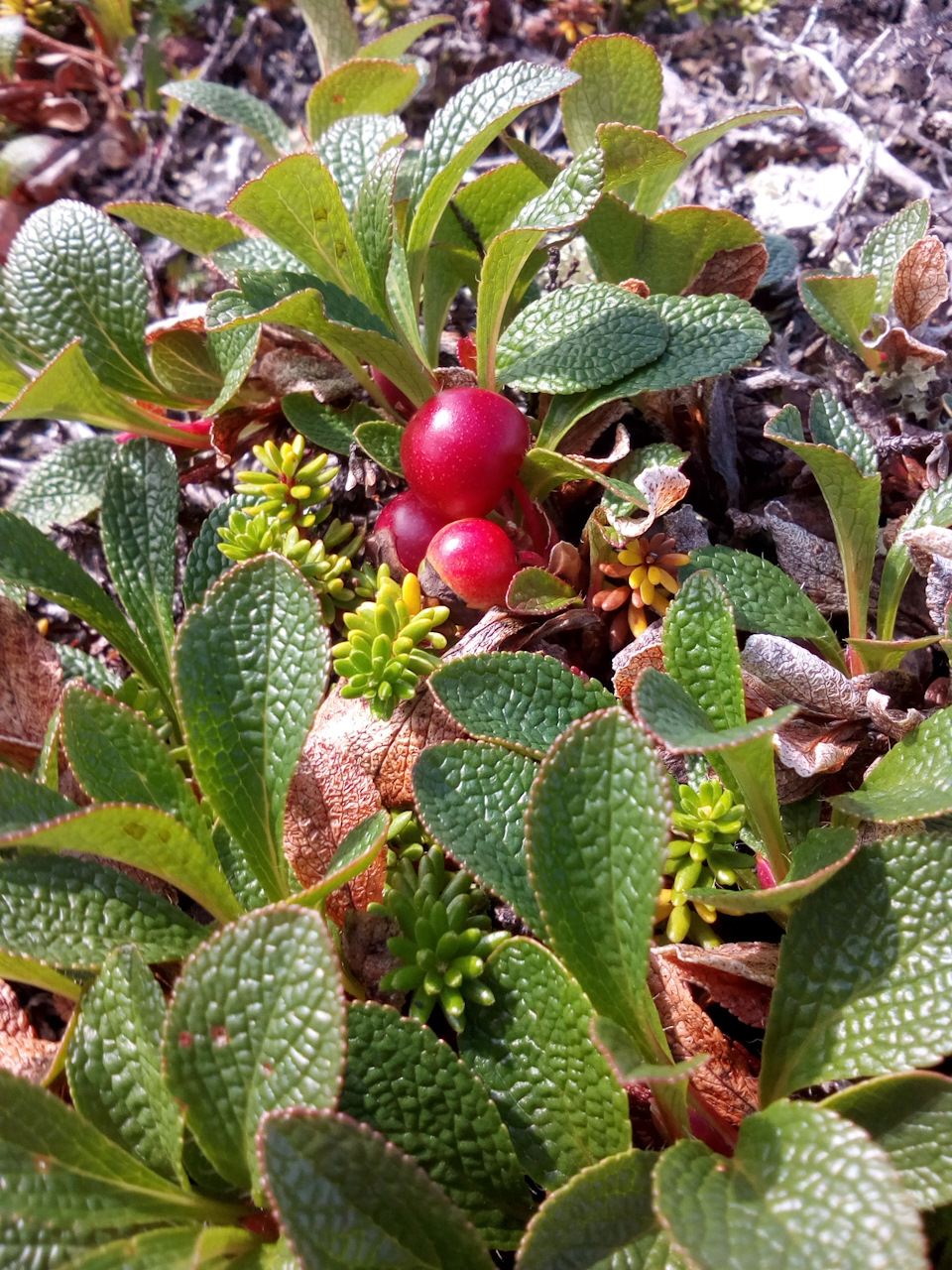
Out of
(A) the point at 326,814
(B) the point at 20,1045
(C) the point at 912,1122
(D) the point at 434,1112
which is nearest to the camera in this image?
(C) the point at 912,1122

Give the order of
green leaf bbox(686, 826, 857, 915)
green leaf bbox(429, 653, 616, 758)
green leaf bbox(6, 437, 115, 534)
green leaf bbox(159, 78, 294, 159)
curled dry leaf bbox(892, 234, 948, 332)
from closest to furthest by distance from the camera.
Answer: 1. green leaf bbox(686, 826, 857, 915)
2. green leaf bbox(429, 653, 616, 758)
3. curled dry leaf bbox(892, 234, 948, 332)
4. green leaf bbox(6, 437, 115, 534)
5. green leaf bbox(159, 78, 294, 159)

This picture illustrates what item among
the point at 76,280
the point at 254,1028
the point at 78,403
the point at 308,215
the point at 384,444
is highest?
the point at 308,215

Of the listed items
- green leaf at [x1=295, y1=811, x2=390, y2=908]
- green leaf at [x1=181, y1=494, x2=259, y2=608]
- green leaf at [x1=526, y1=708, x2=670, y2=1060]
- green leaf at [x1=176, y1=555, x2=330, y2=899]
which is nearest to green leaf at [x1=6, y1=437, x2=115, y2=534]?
green leaf at [x1=181, y1=494, x2=259, y2=608]

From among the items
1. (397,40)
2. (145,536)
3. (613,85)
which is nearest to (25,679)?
(145,536)

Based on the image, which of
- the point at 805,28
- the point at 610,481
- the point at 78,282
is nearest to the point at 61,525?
the point at 78,282

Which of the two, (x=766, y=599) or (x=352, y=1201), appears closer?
(x=352, y=1201)

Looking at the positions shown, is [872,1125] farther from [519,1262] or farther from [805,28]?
[805,28]

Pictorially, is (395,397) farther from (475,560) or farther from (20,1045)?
(20,1045)

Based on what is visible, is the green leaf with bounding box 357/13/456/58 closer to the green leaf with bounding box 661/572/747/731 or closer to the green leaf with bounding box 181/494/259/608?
the green leaf with bounding box 181/494/259/608
